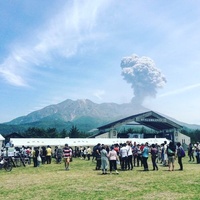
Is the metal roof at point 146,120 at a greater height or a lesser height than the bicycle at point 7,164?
greater

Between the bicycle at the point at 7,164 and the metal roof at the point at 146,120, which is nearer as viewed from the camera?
the bicycle at the point at 7,164

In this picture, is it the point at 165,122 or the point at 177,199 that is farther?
the point at 165,122

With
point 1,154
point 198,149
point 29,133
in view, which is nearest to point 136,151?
point 198,149

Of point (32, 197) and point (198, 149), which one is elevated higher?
point (198, 149)

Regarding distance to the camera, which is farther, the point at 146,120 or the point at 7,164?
the point at 146,120

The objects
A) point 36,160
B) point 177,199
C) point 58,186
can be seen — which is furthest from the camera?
point 36,160

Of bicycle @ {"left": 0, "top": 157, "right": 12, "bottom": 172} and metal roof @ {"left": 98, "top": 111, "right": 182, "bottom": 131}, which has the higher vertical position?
metal roof @ {"left": 98, "top": 111, "right": 182, "bottom": 131}

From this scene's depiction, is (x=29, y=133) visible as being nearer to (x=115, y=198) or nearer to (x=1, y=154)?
(x=1, y=154)

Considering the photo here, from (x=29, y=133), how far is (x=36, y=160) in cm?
6697

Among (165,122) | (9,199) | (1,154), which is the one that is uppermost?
(165,122)

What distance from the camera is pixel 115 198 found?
32.6ft

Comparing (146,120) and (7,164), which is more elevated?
(146,120)

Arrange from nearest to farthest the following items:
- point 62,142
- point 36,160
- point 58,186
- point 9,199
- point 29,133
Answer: point 9,199, point 58,186, point 36,160, point 62,142, point 29,133

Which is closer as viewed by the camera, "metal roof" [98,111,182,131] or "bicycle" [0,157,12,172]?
"bicycle" [0,157,12,172]
